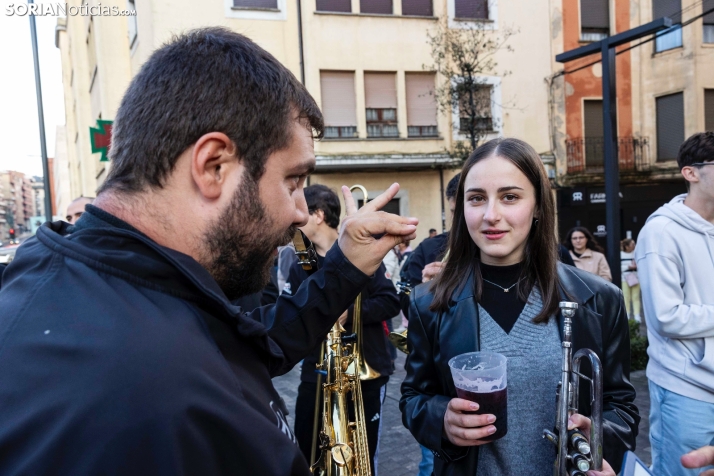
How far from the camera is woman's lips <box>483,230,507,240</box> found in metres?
2.19

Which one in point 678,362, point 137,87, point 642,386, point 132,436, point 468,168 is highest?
point 137,87

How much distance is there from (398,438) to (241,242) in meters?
4.59

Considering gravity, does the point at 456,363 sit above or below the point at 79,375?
below

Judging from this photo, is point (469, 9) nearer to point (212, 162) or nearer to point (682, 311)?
point (682, 311)

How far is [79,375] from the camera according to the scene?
2.68ft

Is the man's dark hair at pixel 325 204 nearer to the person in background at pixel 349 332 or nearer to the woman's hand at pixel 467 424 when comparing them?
the person in background at pixel 349 332

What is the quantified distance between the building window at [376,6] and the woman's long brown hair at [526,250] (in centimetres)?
1572

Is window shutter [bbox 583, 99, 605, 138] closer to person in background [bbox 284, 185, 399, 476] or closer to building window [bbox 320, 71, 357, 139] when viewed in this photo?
building window [bbox 320, 71, 357, 139]

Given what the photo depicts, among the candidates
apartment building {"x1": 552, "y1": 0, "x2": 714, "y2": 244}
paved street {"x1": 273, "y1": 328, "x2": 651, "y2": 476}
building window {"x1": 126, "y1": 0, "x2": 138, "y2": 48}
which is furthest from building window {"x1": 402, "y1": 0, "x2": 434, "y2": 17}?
paved street {"x1": 273, "y1": 328, "x2": 651, "y2": 476}

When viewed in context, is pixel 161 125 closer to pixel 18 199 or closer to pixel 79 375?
pixel 79 375

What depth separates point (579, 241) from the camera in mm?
7746

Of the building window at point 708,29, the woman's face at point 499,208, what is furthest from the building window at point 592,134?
→ the woman's face at point 499,208

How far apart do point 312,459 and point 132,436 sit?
108 inches

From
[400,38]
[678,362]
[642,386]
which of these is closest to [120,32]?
[400,38]
